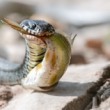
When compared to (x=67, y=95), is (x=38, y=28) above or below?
above

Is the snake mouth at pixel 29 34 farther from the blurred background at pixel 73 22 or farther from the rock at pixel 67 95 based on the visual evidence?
the blurred background at pixel 73 22

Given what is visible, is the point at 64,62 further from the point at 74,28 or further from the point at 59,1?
the point at 59,1

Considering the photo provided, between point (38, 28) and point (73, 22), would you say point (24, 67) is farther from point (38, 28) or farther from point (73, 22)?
point (73, 22)

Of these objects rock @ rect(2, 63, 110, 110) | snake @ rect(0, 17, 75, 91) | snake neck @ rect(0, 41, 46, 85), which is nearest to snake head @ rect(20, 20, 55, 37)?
snake @ rect(0, 17, 75, 91)

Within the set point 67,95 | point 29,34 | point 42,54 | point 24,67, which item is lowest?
point 67,95

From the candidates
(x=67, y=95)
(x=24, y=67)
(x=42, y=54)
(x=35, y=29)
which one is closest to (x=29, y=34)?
(x=35, y=29)
